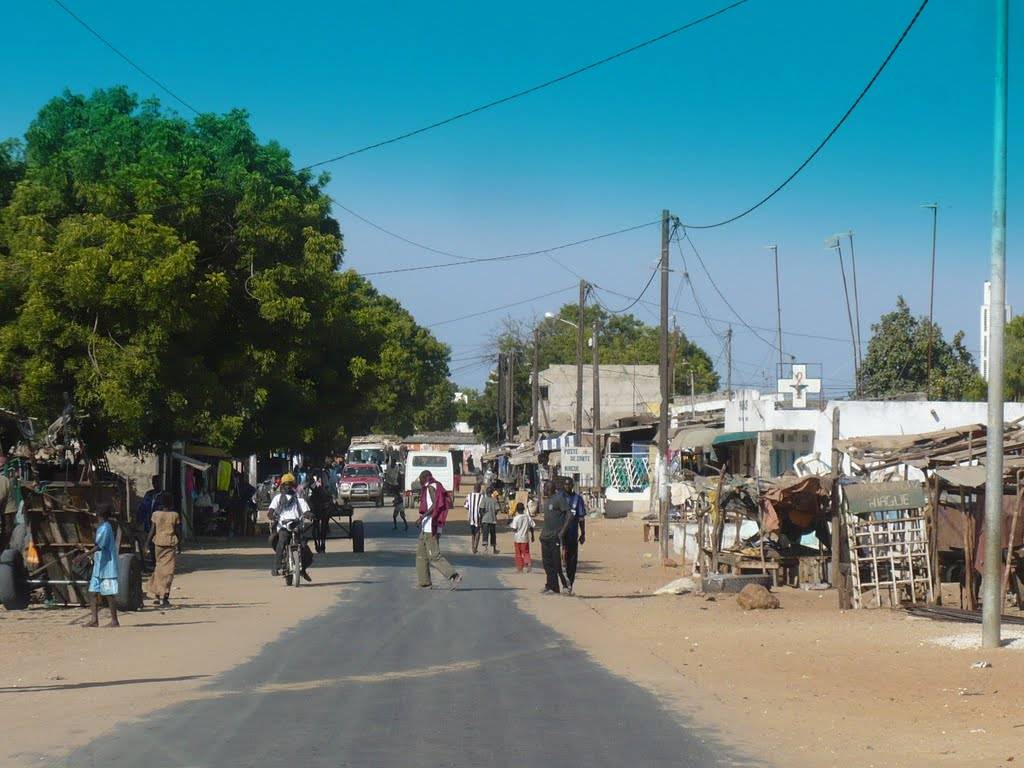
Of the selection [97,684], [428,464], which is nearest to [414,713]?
[97,684]

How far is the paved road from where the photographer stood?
8.56 meters

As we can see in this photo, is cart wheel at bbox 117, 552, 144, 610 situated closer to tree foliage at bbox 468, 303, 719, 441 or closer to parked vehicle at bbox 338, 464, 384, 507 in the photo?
parked vehicle at bbox 338, 464, 384, 507

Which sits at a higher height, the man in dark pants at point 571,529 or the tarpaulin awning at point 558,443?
the tarpaulin awning at point 558,443

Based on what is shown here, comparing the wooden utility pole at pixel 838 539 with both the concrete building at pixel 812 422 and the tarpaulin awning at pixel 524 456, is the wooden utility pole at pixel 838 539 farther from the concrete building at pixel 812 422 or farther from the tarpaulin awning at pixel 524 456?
the tarpaulin awning at pixel 524 456

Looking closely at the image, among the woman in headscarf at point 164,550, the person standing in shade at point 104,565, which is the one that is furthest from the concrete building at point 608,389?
the person standing in shade at point 104,565

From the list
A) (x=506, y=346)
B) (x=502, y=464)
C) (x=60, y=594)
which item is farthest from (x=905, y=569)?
(x=506, y=346)

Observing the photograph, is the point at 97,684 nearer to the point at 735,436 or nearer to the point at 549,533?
the point at 549,533

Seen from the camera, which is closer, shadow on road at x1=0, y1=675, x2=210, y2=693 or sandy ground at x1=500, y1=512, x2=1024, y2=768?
sandy ground at x1=500, y1=512, x2=1024, y2=768

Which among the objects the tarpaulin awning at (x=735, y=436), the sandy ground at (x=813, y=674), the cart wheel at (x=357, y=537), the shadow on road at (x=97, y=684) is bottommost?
the sandy ground at (x=813, y=674)

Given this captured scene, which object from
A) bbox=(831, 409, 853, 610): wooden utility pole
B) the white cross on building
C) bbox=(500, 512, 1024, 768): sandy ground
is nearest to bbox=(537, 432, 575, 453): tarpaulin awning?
the white cross on building

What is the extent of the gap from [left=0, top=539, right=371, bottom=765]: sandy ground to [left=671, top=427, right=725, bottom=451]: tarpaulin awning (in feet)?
66.5

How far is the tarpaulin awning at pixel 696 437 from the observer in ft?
141

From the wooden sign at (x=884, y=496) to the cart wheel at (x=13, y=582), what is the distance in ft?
40.1

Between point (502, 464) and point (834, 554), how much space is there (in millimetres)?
64749
